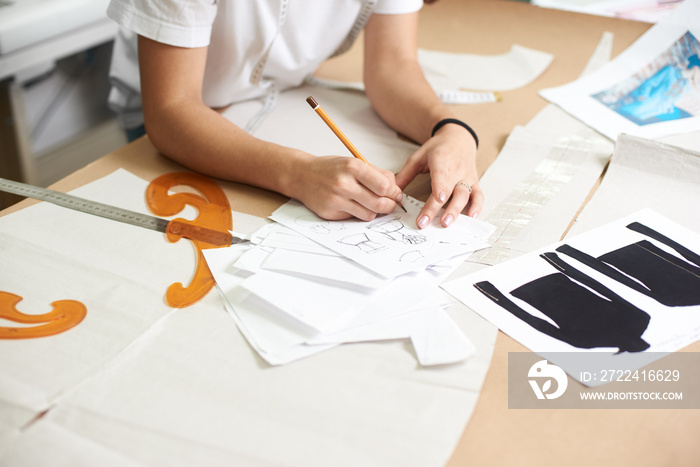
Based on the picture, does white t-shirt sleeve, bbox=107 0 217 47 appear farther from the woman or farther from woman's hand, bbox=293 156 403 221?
woman's hand, bbox=293 156 403 221

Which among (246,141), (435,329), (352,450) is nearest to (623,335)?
(435,329)

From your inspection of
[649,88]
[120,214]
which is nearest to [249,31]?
[120,214]

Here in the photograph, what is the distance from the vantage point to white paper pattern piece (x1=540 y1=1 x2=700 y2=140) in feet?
3.25

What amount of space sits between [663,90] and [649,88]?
0.02m

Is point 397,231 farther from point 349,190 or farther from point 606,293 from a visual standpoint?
point 606,293

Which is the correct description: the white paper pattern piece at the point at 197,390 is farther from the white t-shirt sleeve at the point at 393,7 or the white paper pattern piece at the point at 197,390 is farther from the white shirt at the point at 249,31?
the white t-shirt sleeve at the point at 393,7

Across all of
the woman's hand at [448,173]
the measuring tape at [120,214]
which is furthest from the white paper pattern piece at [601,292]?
the measuring tape at [120,214]

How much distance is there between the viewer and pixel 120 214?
753mm

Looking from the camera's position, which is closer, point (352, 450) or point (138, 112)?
point (352, 450)

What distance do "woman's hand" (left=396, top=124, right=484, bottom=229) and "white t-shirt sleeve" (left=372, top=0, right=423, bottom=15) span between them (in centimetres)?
30

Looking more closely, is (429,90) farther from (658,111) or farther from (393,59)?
(658,111)

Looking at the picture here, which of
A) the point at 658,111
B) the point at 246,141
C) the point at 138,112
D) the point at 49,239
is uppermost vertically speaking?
the point at 658,111

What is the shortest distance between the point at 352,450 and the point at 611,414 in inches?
9.2

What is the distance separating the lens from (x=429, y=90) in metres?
1.00
